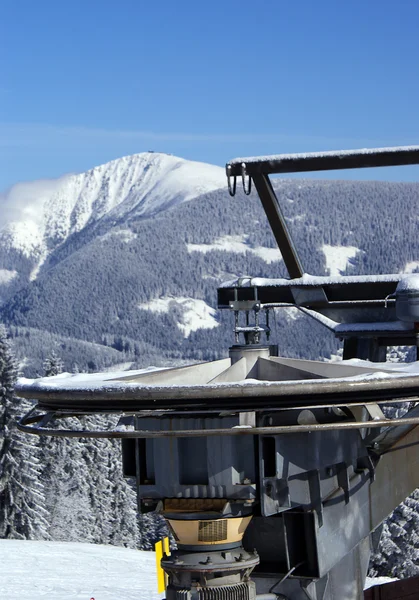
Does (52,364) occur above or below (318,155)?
below

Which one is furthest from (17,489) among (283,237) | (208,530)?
(208,530)

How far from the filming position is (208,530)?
5570 millimetres

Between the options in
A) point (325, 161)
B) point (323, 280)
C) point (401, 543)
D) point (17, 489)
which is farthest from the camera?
point (17, 489)

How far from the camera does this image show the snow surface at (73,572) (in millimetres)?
23869

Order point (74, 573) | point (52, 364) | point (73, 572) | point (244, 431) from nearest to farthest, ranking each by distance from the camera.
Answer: point (244, 431) < point (74, 573) < point (73, 572) < point (52, 364)

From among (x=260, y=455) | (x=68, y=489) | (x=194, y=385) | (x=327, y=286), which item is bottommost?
(x=68, y=489)

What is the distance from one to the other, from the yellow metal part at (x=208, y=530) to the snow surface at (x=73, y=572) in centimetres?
1838

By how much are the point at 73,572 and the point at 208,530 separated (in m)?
22.7

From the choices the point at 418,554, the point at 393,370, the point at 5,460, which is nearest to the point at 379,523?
the point at 393,370

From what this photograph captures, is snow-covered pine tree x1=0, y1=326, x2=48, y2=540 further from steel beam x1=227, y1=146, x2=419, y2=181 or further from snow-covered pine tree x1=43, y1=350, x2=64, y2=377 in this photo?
steel beam x1=227, y1=146, x2=419, y2=181

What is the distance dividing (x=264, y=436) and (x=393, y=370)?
0.77m

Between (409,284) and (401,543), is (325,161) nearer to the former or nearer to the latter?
(409,284)

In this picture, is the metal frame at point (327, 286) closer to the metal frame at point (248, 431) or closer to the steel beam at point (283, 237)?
the steel beam at point (283, 237)

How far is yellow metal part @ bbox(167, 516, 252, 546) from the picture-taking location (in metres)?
5.53
